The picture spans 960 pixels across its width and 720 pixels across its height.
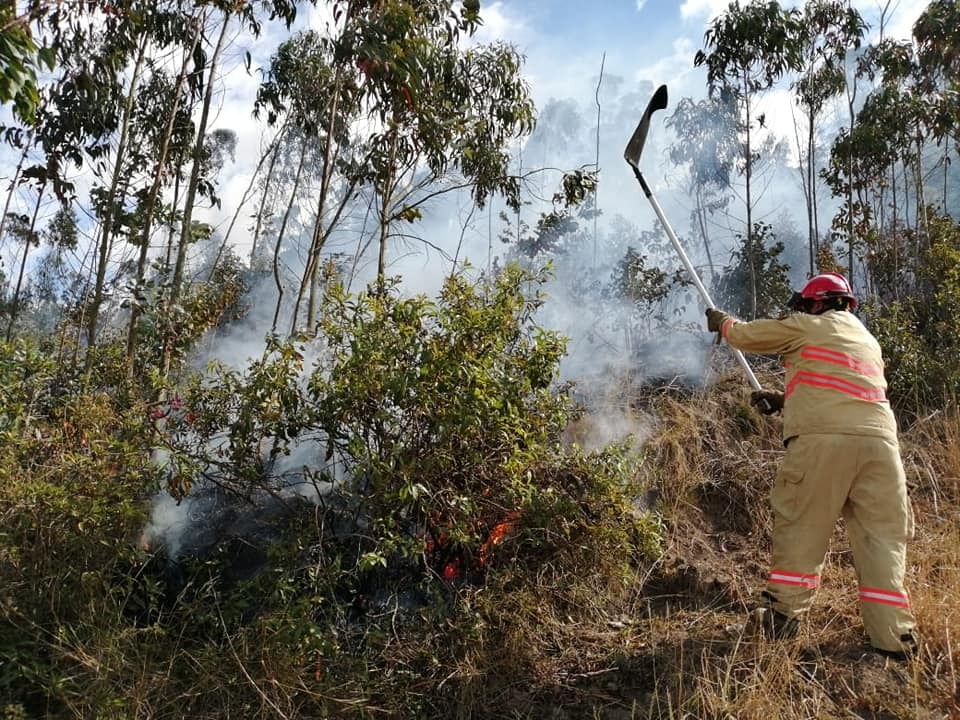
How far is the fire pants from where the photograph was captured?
10.3 feet

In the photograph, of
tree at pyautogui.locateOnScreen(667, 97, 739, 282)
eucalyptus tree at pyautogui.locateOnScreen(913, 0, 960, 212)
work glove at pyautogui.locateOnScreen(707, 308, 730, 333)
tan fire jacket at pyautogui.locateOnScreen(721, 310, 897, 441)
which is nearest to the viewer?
tan fire jacket at pyautogui.locateOnScreen(721, 310, 897, 441)

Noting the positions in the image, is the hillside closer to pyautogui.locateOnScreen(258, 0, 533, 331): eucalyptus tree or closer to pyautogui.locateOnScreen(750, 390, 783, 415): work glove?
pyautogui.locateOnScreen(750, 390, 783, 415): work glove

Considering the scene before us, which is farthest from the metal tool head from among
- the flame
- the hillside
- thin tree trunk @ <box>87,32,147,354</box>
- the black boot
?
thin tree trunk @ <box>87,32,147,354</box>

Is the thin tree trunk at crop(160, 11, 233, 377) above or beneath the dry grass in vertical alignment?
above

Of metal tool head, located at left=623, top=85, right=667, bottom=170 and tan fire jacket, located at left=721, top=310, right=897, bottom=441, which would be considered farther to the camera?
metal tool head, located at left=623, top=85, right=667, bottom=170

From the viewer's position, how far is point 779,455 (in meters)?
5.48

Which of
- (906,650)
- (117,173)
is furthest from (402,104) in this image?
(906,650)

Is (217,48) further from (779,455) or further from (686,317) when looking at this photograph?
(686,317)

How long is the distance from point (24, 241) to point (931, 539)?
39.5 feet

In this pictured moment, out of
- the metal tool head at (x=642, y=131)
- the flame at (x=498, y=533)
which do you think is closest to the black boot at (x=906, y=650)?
the flame at (x=498, y=533)

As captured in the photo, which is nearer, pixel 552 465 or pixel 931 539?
pixel 552 465

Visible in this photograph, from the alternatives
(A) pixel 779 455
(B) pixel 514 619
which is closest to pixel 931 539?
(A) pixel 779 455

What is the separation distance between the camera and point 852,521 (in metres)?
3.38

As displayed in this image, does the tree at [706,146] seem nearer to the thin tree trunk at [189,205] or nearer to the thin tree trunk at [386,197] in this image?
the thin tree trunk at [386,197]
